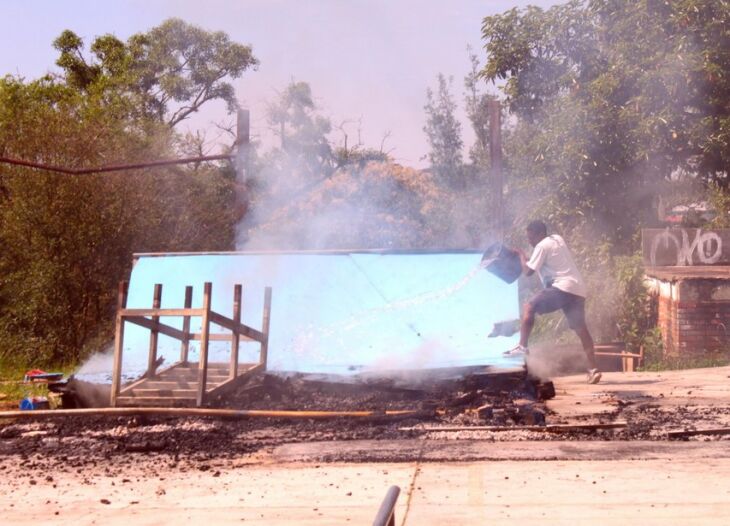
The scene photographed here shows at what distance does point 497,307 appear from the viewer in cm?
980

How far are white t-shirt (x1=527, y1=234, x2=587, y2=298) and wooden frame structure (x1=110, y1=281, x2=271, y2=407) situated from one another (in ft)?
9.78

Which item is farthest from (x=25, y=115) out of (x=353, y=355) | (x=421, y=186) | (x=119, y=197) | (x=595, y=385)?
(x=421, y=186)

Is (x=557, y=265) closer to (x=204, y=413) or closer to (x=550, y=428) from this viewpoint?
(x=550, y=428)

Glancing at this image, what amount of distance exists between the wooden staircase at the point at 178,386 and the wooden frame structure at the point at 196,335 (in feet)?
0.04

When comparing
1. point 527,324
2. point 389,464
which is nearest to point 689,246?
point 527,324

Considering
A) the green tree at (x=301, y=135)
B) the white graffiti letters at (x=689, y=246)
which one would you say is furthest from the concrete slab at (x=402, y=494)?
the green tree at (x=301, y=135)

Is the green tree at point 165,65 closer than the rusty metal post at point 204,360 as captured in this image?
No

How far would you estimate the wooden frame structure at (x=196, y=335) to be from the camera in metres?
8.42

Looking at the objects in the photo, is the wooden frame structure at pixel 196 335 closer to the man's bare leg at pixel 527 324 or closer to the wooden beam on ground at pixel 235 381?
the wooden beam on ground at pixel 235 381

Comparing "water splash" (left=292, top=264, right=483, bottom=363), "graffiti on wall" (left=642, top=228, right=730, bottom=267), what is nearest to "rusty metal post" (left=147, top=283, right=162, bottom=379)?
"water splash" (left=292, top=264, right=483, bottom=363)

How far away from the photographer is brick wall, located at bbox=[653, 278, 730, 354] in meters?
12.5

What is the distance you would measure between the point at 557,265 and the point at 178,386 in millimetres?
4263

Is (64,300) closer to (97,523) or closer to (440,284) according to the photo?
(440,284)

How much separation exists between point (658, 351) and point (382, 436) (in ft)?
24.5
